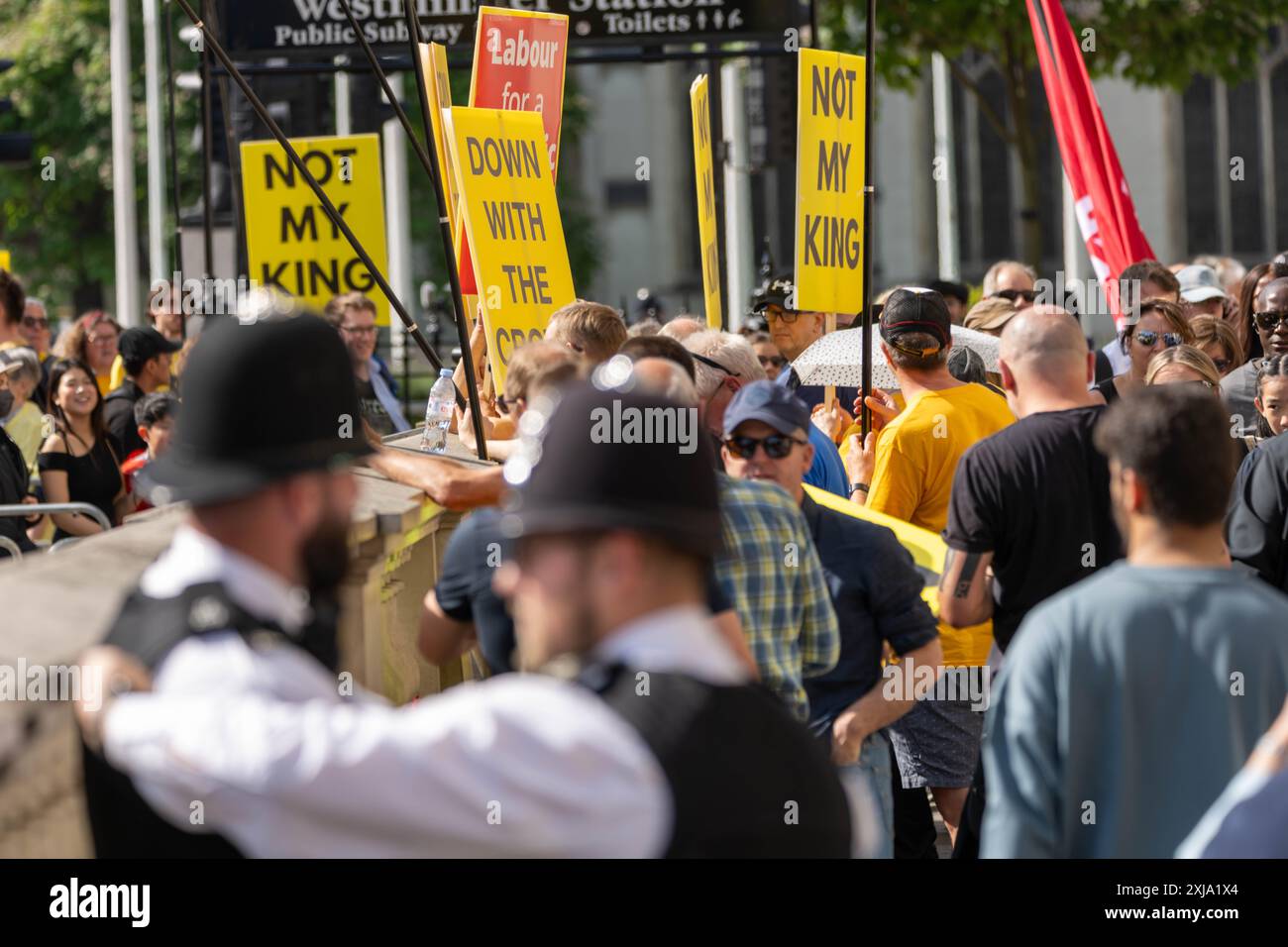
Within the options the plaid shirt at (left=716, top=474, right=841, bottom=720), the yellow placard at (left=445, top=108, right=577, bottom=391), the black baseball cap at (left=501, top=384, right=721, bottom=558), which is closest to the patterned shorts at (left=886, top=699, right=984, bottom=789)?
the plaid shirt at (left=716, top=474, right=841, bottom=720)

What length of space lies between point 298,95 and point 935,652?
11.2 m

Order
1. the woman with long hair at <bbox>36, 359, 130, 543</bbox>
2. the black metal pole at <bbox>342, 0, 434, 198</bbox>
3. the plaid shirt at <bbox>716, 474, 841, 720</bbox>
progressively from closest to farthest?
the plaid shirt at <bbox>716, 474, 841, 720</bbox> < the black metal pole at <bbox>342, 0, 434, 198</bbox> < the woman with long hair at <bbox>36, 359, 130, 543</bbox>

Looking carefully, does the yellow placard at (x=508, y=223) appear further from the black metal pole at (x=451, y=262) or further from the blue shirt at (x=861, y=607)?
the blue shirt at (x=861, y=607)

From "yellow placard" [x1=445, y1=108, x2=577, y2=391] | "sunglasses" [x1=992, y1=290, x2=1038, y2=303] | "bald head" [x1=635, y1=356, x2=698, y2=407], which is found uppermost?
"yellow placard" [x1=445, y1=108, x2=577, y2=391]

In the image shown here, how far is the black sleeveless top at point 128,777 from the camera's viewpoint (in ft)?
7.11

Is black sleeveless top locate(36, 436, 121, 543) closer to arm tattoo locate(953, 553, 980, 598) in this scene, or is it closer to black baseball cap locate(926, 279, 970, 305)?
black baseball cap locate(926, 279, 970, 305)

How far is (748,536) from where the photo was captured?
13.7ft

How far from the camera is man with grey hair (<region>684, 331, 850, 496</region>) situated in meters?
5.64

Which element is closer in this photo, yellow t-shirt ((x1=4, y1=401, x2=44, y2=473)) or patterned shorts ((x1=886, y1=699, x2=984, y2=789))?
patterned shorts ((x1=886, y1=699, x2=984, y2=789))

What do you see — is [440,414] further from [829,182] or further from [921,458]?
[829,182]

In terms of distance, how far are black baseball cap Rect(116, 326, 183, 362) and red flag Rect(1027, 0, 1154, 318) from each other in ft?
15.1
